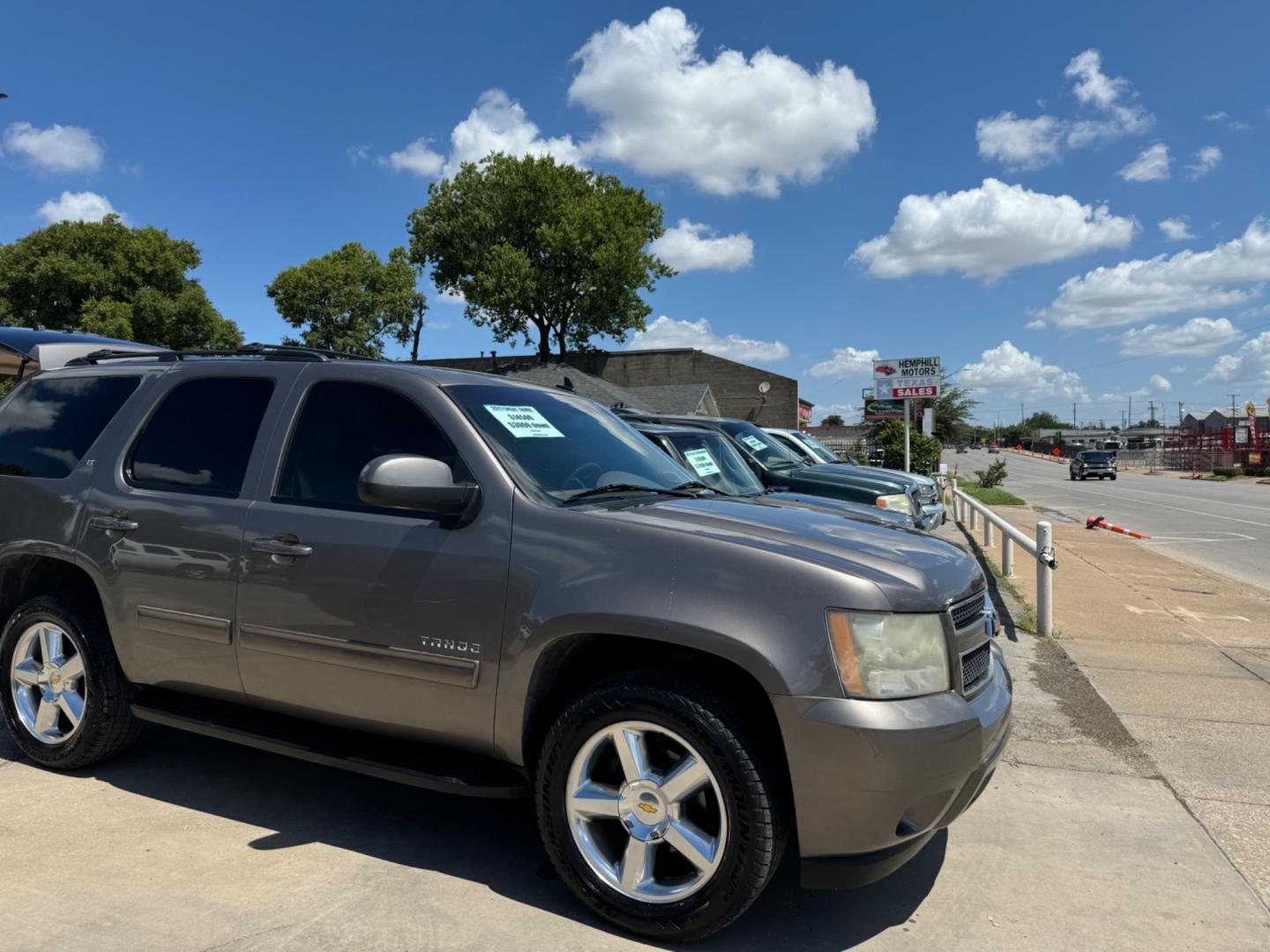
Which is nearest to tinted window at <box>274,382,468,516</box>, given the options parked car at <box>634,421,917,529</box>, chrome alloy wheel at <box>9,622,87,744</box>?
chrome alloy wheel at <box>9,622,87,744</box>

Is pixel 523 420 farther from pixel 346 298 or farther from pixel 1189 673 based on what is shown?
pixel 346 298

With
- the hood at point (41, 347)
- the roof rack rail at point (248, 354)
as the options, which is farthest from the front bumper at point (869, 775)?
the hood at point (41, 347)

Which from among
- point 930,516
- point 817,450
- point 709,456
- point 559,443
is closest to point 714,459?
point 709,456

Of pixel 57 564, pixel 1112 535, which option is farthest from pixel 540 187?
pixel 57 564

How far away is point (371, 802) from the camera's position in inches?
154

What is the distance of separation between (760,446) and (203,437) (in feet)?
26.6

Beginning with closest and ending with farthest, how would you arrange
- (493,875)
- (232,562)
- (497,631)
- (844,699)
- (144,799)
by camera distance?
(844,699), (497,631), (493,875), (232,562), (144,799)

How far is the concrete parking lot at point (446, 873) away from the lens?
2848mm

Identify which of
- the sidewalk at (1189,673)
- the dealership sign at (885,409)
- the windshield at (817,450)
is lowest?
the sidewalk at (1189,673)

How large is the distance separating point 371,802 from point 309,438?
1641 mm

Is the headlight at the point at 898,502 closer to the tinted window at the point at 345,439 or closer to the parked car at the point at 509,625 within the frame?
the parked car at the point at 509,625

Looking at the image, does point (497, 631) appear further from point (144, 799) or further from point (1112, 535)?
point (1112, 535)

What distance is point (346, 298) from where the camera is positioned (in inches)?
2108

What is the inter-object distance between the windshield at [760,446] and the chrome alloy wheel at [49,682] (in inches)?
304
